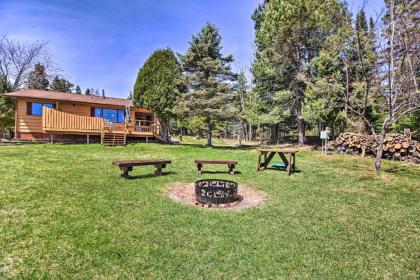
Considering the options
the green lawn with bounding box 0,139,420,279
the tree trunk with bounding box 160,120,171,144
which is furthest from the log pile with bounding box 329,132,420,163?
the tree trunk with bounding box 160,120,171,144

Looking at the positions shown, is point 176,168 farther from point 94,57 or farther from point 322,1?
point 94,57

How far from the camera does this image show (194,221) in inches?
187

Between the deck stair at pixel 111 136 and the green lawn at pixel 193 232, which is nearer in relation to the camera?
the green lawn at pixel 193 232

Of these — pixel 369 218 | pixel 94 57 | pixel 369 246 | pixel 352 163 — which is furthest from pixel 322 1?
pixel 94 57

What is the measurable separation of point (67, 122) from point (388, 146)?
17.7 m

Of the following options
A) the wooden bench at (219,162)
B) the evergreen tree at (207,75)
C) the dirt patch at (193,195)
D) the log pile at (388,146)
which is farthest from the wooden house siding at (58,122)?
the log pile at (388,146)

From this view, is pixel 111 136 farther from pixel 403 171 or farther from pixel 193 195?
pixel 403 171

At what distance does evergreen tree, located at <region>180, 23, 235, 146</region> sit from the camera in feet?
55.9

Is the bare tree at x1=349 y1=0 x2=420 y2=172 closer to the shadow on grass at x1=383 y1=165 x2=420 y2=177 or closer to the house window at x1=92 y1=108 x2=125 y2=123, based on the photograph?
the shadow on grass at x1=383 y1=165 x2=420 y2=177

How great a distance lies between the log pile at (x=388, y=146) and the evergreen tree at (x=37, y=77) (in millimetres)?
31886

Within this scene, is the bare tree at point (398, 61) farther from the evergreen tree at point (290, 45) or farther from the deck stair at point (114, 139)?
the deck stair at point (114, 139)

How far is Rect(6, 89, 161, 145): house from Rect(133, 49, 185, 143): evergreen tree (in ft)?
5.82

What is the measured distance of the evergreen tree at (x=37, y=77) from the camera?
29864mm

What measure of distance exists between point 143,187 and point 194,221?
2.57m
